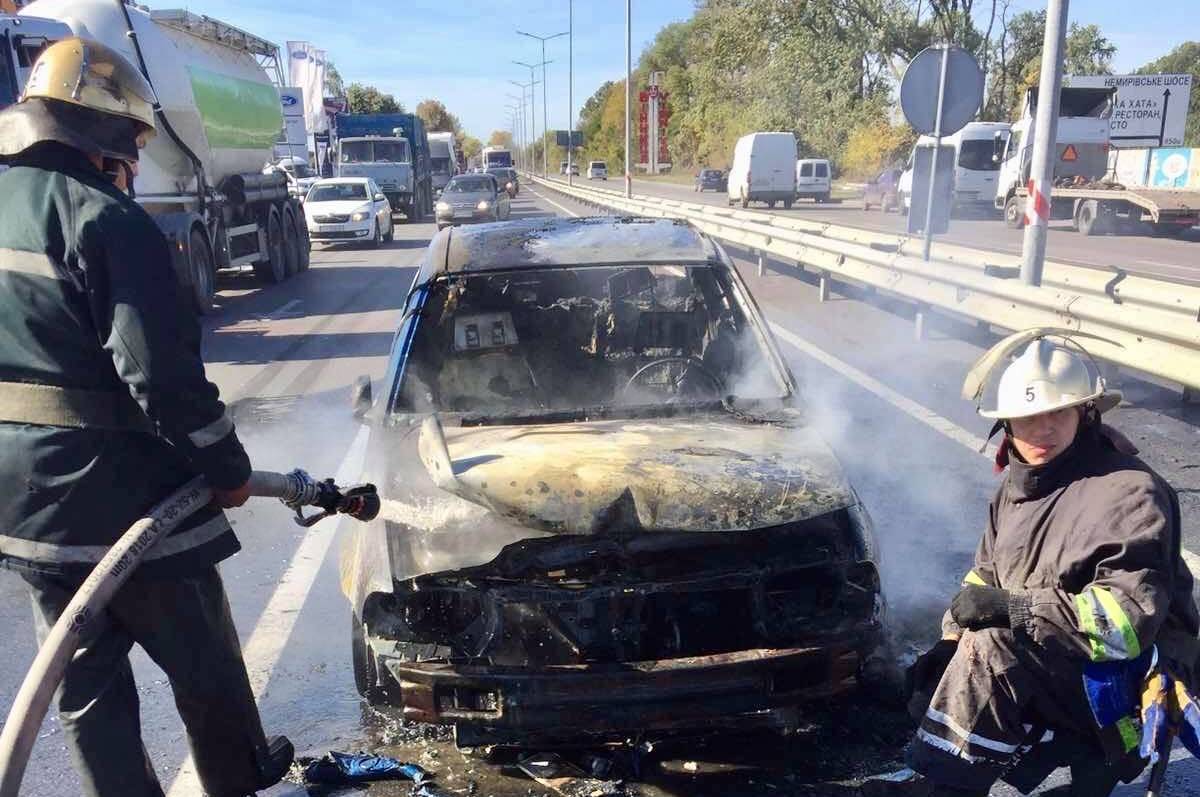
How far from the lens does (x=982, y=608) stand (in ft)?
7.83

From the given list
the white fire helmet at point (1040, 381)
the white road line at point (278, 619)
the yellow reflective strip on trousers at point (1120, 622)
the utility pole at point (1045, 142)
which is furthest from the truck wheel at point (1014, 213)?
the yellow reflective strip on trousers at point (1120, 622)

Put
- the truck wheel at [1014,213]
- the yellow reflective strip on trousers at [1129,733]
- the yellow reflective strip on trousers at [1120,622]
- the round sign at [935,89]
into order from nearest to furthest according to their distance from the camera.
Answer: the yellow reflective strip on trousers at [1120,622] < the yellow reflective strip on trousers at [1129,733] < the round sign at [935,89] < the truck wheel at [1014,213]

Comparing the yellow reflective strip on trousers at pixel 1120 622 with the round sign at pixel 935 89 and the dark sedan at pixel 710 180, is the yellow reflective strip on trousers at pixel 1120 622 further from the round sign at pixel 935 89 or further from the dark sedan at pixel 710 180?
the dark sedan at pixel 710 180

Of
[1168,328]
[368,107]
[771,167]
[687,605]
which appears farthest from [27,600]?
[368,107]

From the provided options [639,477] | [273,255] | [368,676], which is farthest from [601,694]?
[273,255]

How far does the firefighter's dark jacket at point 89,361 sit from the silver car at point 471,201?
23.9 metres

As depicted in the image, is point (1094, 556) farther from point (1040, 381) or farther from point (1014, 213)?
point (1014, 213)

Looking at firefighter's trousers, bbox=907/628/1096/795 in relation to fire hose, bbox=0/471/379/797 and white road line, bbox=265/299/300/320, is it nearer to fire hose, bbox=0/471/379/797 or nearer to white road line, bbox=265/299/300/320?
fire hose, bbox=0/471/379/797

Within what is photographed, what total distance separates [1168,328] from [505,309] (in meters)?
4.41

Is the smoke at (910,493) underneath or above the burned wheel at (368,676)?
underneath

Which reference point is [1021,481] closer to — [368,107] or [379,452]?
[379,452]

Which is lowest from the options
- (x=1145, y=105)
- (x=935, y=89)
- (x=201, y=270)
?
(x=201, y=270)

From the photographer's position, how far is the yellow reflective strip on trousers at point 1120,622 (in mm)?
2201

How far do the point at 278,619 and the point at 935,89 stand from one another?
8385mm
